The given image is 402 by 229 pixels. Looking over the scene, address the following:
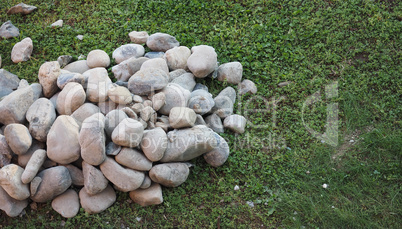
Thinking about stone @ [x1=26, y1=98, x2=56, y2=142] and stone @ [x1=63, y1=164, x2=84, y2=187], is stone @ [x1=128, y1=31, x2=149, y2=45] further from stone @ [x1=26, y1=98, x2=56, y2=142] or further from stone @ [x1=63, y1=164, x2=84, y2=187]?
stone @ [x1=63, y1=164, x2=84, y2=187]

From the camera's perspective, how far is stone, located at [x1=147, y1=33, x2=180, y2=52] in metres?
5.14

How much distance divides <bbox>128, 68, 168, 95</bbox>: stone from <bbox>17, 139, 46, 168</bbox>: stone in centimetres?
110

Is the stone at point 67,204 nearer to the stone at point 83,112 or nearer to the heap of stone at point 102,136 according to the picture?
the heap of stone at point 102,136

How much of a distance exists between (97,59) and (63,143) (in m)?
1.50

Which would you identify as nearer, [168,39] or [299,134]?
[299,134]

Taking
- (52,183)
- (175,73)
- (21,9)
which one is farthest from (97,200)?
(21,9)

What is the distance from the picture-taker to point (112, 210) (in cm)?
383

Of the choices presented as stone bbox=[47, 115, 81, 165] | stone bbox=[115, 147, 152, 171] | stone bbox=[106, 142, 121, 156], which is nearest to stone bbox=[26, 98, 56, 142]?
Answer: stone bbox=[47, 115, 81, 165]

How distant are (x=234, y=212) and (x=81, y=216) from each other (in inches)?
58.5

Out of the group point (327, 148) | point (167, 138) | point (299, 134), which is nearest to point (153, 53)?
point (167, 138)

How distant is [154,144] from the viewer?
3.86 metres

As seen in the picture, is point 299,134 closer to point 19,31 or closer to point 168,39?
point 168,39

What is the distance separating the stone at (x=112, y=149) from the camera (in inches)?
150

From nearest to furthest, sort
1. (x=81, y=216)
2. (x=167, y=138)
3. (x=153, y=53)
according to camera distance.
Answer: (x=81, y=216) < (x=167, y=138) < (x=153, y=53)
